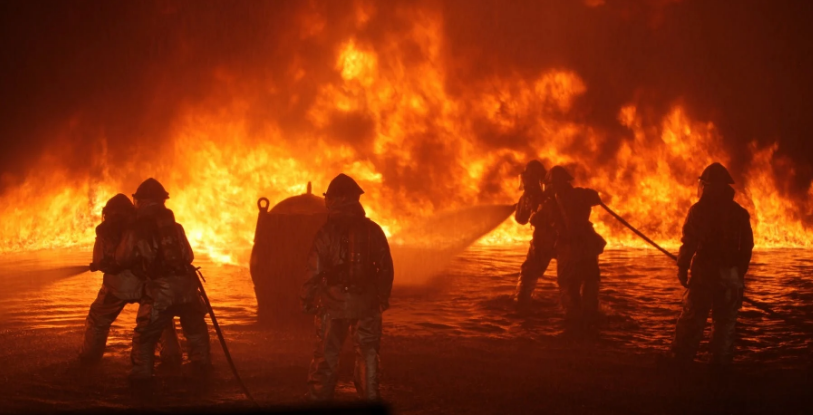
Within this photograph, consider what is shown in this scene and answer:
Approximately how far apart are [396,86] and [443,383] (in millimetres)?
13319

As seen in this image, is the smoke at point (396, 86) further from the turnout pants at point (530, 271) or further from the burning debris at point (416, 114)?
the turnout pants at point (530, 271)

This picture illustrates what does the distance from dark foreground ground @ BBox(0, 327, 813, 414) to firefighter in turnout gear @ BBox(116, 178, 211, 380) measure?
0.32 meters

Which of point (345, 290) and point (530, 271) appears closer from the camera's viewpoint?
point (345, 290)

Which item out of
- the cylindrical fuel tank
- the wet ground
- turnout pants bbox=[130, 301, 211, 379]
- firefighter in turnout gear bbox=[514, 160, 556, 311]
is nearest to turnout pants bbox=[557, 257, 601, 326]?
the wet ground

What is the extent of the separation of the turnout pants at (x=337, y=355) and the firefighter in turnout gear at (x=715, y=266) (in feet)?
11.6

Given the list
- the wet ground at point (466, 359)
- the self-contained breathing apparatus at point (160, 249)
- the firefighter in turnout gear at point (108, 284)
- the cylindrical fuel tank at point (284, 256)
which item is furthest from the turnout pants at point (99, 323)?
the cylindrical fuel tank at point (284, 256)

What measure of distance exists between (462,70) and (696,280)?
41.7 ft

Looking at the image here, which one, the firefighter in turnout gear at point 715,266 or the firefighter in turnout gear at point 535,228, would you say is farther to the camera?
the firefighter in turnout gear at point 535,228

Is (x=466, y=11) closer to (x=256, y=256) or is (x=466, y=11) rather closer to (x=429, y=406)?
(x=256, y=256)

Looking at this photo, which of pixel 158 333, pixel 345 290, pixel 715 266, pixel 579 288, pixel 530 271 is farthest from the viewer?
pixel 530 271

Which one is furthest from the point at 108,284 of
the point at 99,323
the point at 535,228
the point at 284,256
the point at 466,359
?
the point at 535,228

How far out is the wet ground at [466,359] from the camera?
5637 mm

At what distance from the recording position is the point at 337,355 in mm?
5379

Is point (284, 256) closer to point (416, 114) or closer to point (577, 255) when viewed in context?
point (577, 255)
